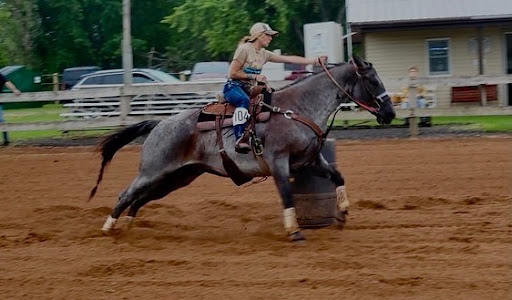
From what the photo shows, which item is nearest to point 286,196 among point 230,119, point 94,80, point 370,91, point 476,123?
point 230,119

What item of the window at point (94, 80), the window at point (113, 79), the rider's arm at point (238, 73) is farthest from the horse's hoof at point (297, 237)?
the window at point (94, 80)

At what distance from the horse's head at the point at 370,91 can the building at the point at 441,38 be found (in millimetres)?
19294

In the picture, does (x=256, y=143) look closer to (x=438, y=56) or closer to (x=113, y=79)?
(x=438, y=56)

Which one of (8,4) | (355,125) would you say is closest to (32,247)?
(355,125)

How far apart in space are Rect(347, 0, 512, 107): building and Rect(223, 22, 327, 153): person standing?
19788 mm

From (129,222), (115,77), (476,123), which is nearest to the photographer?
(129,222)

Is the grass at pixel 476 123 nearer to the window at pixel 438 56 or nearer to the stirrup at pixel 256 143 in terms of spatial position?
the window at pixel 438 56

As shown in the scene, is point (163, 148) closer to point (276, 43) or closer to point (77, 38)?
point (276, 43)

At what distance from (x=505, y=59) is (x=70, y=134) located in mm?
15222

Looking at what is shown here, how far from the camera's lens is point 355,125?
2197cm

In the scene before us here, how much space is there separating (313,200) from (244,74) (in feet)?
5.39

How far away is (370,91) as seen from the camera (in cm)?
982

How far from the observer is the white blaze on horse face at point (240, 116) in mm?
9602

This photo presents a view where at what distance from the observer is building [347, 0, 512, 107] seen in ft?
94.7
